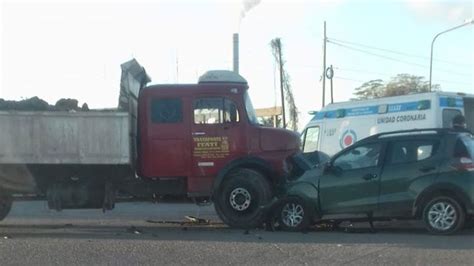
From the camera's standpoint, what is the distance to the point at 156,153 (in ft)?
39.9

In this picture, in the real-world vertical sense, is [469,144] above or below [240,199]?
above

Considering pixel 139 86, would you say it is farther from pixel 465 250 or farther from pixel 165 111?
pixel 465 250

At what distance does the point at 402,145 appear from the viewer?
11.0 meters

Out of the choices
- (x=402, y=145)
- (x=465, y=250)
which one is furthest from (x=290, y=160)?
(x=465, y=250)

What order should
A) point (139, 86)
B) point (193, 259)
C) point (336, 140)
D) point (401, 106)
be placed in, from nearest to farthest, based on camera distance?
point (193, 259) → point (139, 86) → point (401, 106) → point (336, 140)

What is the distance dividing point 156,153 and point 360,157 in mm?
3796

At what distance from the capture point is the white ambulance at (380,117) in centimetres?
1474

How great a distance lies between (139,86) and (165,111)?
97 cm

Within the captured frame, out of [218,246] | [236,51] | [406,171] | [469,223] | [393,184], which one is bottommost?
[218,246]

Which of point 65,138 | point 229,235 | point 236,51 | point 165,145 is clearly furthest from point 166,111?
point 236,51

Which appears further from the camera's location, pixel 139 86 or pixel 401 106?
pixel 401 106

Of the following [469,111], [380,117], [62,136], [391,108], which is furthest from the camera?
[380,117]

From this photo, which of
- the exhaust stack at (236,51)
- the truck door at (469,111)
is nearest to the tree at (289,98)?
the exhaust stack at (236,51)

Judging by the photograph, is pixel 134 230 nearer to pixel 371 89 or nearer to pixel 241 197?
pixel 241 197
